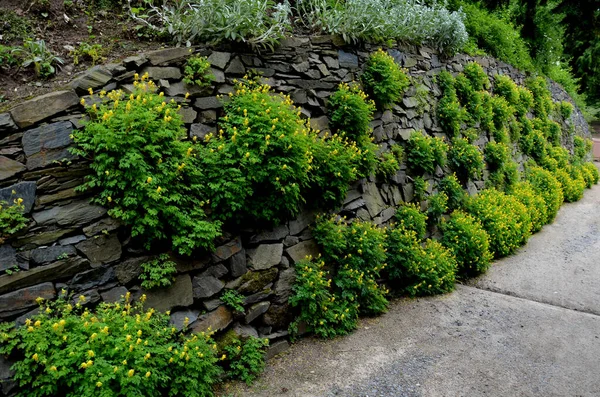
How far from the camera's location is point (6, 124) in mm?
3121

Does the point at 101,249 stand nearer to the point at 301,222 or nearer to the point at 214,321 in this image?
the point at 214,321

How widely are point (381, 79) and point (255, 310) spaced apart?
11.7ft

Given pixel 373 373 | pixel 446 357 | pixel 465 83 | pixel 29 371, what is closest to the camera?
pixel 29 371

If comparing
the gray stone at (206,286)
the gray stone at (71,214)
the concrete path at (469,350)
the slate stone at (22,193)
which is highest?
the slate stone at (22,193)

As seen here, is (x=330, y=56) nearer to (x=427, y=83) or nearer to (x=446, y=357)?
(x=427, y=83)

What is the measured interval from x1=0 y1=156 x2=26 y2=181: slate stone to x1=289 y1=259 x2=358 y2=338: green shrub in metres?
2.51

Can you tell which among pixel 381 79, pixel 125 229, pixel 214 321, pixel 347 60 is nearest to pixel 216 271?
pixel 214 321

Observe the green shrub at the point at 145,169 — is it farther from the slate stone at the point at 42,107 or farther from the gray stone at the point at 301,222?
the gray stone at the point at 301,222

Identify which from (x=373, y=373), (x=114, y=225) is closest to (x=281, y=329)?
(x=373, y=373)

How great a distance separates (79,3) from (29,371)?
3.82 metres

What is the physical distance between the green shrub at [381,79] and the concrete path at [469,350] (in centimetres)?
268

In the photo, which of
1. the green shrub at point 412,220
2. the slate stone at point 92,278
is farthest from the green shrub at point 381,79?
the slate stone at point 92,278

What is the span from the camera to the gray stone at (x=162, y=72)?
387 centimetres

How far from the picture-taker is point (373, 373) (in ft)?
12.2
